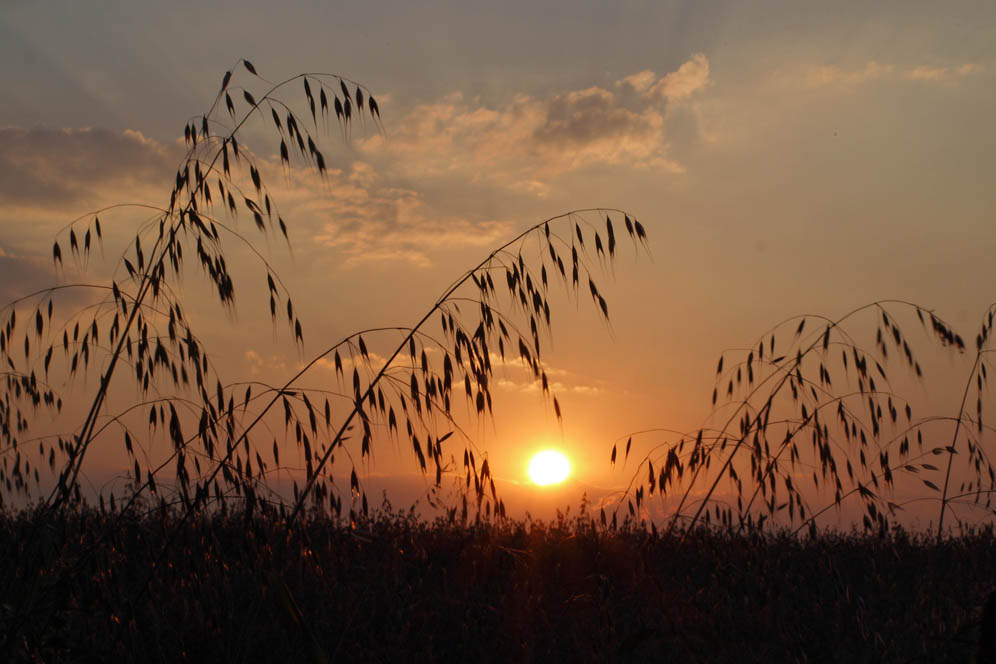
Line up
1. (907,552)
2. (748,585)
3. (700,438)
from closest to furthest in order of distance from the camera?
1. (700,438)
2. (748,585)
3. (907,552)

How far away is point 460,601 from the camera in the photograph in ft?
15.3

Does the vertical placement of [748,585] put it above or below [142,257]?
below

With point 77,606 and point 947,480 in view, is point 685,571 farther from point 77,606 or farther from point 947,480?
point 77,606

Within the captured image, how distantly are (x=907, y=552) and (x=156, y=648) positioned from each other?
5865 mm

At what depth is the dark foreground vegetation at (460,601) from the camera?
3621mm

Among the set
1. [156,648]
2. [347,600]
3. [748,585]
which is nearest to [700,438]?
[748,585]

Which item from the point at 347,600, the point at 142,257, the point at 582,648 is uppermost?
the point at 142,257

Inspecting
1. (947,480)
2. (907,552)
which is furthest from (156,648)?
(907,552)

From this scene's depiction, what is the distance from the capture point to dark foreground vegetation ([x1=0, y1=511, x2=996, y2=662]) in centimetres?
362

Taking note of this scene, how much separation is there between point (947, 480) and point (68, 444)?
521 cm

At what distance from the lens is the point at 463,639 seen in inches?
171

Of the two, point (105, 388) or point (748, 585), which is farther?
point (748, 585)

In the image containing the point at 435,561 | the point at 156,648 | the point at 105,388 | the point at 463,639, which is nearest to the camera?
the point at 105,388

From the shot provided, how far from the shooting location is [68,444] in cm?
402
